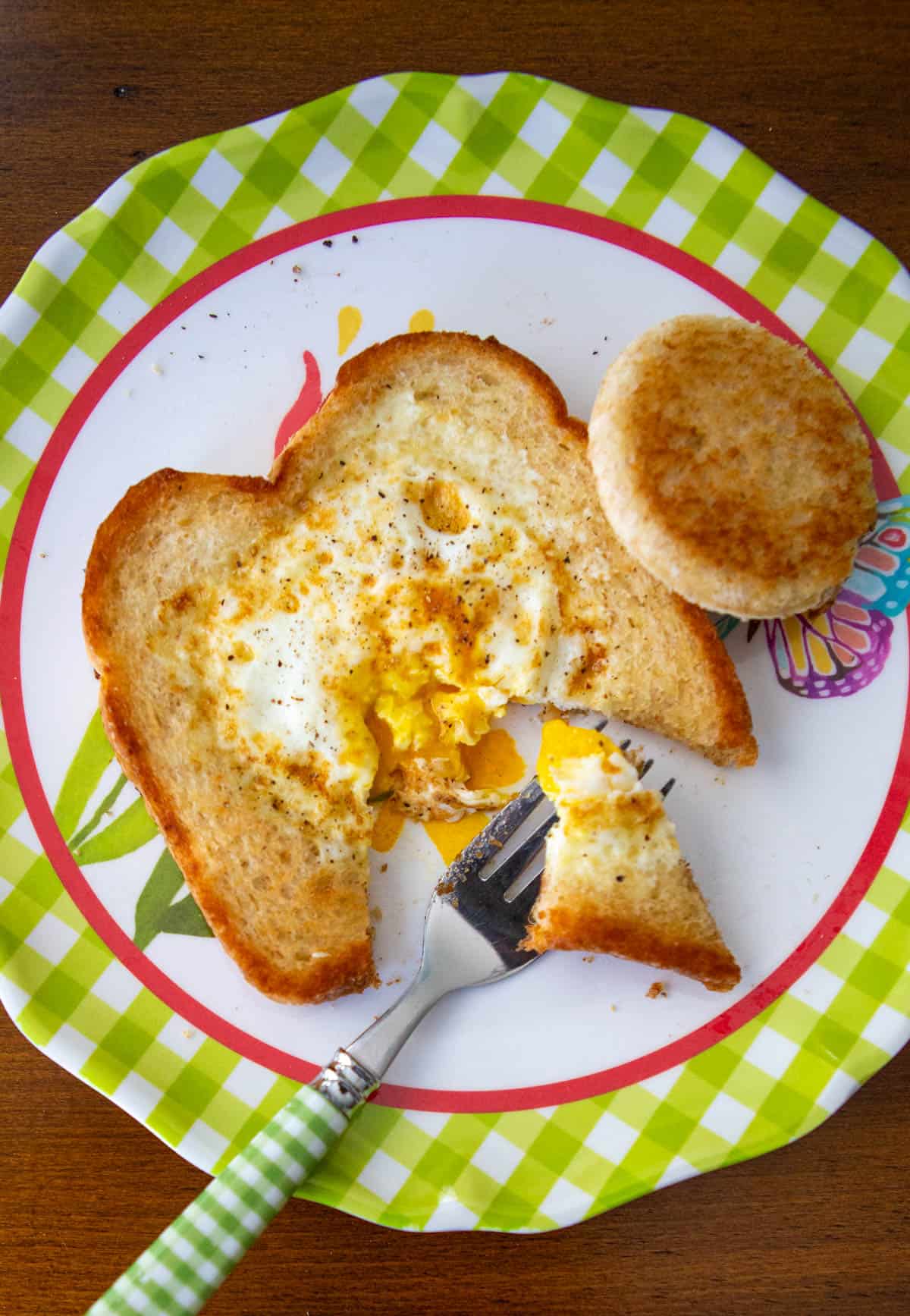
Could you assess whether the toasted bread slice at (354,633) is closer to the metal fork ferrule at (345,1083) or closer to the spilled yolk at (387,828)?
the spilled yolk at (387,828)

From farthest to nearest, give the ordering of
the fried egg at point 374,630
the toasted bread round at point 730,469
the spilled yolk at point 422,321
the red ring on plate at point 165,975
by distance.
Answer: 1. the spilled yolk at point 422,321
2. the red ring on plate at point 165,975
3. the fried egg at point 374,630
4. the toasted bread round at point 730,469

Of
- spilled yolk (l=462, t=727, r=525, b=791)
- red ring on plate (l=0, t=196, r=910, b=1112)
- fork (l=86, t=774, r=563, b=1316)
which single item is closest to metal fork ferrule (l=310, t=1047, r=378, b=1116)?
fork (l=86, t=774, r=563, b=1316)

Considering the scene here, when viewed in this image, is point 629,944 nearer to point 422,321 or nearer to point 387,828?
point 387,828

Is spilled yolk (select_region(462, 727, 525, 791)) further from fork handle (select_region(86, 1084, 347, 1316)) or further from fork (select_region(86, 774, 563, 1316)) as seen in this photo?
fork handle (select_region(86, 1084, 347, 1316))

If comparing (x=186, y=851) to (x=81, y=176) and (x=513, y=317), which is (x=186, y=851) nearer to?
(x=513, y=317)

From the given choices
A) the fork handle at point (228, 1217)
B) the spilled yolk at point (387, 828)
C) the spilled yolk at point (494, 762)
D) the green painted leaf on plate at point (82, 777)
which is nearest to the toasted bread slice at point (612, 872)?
the spilled yolk at point (494, 762)

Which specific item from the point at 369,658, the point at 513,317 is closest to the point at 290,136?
the point at 513,317

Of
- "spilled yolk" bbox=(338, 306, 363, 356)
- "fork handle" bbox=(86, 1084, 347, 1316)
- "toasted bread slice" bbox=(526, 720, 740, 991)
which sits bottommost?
"fork handle" bbox=(86, 1084, 347, 1316)
